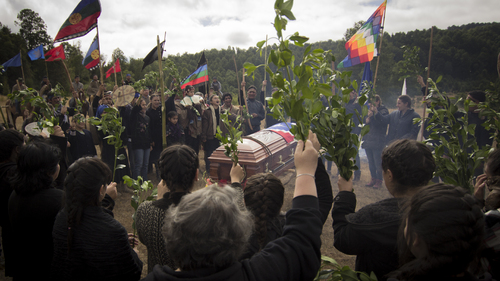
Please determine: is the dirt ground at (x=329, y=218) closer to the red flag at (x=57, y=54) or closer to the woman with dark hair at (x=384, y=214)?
the woman with dark hair at (x=384, y=214)

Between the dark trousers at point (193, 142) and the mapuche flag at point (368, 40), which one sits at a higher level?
the mapuche flag at point (368, 40)

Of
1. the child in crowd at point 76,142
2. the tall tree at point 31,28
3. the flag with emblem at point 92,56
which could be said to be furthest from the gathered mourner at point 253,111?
the tall tree at point 31,28

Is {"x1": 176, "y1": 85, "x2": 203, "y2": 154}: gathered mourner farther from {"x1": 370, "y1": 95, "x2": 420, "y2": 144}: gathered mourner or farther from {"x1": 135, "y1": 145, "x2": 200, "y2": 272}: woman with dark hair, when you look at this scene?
{"x1": 135, "y1": 145, "x2": 200, "y2": 272}: woman with dark hair

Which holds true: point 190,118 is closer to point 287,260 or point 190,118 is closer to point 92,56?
point 92,56

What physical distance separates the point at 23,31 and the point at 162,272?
57.0 feet

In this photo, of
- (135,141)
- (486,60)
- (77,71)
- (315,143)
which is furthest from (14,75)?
(486,60)

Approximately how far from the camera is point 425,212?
778 mm

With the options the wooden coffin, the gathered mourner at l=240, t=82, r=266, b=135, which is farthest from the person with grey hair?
the gathered mourner at l=240, t=82, r=266, b=135

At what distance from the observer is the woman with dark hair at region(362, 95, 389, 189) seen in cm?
532

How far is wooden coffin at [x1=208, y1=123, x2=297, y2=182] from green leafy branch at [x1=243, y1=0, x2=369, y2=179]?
2.57 metres

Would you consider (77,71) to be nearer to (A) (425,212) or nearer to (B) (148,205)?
(B) (148,205)

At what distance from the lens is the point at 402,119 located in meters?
5.02

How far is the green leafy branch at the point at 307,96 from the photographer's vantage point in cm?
89

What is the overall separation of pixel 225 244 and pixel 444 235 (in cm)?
59
